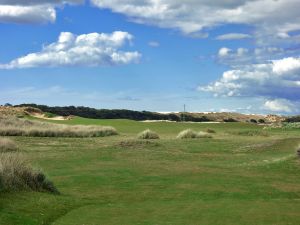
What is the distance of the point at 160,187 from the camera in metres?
22.8

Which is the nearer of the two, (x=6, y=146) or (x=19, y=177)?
(x=19, y=177)

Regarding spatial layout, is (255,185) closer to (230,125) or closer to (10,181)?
(10,181)

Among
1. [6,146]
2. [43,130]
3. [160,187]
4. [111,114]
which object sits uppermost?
[111,114]

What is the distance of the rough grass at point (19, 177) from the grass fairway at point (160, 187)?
0.51 metres

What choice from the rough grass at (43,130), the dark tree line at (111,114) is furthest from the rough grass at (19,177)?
the dark tree line at (111,114)

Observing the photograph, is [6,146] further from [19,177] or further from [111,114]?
[111,114]

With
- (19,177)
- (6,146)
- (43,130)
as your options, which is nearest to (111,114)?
(43,130)

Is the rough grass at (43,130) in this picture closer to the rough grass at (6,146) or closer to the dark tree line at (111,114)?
the rough grass at (6,146)

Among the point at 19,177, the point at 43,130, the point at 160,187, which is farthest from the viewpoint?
the point at 43,130

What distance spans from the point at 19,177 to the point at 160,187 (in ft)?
21.8

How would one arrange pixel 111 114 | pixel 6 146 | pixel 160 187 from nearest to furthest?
pixel 160 187 < pixel 6 146 < pixel 111 114

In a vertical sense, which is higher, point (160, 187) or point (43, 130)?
point (43, 130)

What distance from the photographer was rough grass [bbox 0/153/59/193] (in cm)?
1702

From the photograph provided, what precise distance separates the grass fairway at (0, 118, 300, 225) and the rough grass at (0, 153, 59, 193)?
51 centimetres
